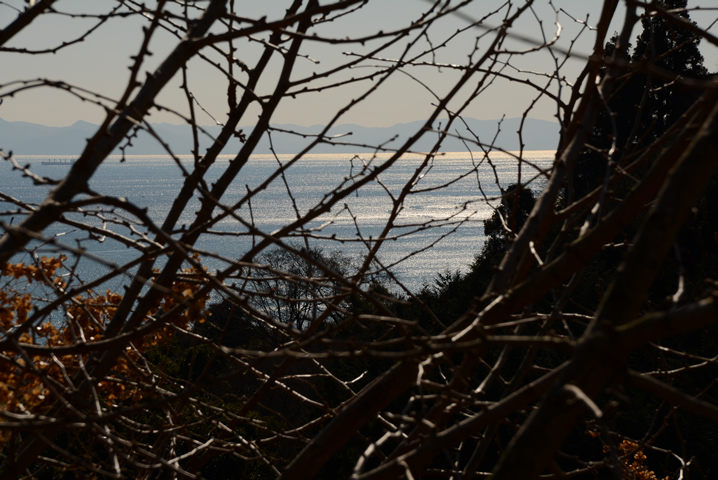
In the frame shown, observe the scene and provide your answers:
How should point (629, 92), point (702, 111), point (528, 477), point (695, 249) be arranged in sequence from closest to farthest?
point (528, 477), point (702, 111), point (695, 249), point (629, 92)

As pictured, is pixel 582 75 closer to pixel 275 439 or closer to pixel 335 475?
pixel 275 439

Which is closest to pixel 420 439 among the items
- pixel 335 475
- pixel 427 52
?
pixel 427 52

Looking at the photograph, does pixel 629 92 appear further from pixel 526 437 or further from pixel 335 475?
pixel 526 437

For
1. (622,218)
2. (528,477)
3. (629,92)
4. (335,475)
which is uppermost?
(629,92)

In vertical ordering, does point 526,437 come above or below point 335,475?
above

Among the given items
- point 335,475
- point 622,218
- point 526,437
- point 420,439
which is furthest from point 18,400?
point 335,475

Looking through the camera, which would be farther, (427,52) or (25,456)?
(427,52)

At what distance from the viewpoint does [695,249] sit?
39.4 ft

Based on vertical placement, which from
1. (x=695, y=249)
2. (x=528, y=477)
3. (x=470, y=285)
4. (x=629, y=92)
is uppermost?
(x=629, y=92)

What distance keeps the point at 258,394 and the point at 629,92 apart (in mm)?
19502

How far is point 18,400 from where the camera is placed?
165 centimetres

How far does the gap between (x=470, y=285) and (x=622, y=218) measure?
11.9 m

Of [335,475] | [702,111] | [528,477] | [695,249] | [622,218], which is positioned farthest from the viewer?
Answer: [695,249]

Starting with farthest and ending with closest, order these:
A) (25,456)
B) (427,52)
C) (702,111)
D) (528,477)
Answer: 1. (427,52)
2. (25,456)
3. (702,111)
4. (528,477)
